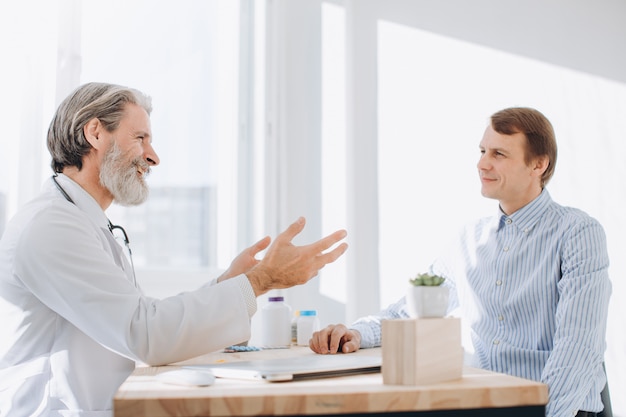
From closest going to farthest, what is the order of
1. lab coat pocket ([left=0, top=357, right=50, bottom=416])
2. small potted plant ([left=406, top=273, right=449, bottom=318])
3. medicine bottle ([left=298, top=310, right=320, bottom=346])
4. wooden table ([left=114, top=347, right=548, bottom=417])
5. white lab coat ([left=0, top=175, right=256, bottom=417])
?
1. wooden table ([left=114, top=347, right=548, bottom=417])
2. small potted plant ([left=406, top=273, right=449, bottom=318])
3. white lab coat ([left=0, top=175, right=256, bottom=417])
4. lab coat pocket ([left=0, top=357, right=50, bottom=416])
5. medicine bottle ([left=298, top=310, right=320, bottom=346])

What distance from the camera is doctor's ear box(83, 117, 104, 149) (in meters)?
1.79

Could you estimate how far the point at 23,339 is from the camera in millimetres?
→ 1498

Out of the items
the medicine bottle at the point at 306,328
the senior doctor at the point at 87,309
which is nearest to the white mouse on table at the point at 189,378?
the senior doctor at the point at 87,309

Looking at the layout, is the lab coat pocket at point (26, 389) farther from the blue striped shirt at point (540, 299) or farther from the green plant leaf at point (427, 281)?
the green plant leaf at point (427, 281)

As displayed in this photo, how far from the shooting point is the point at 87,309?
1.37 m

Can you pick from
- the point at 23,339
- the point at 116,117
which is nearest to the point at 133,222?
the point at 116,117

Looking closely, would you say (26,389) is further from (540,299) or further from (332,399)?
(540,299)

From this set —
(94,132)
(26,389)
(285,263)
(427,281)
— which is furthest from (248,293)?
(94,132)

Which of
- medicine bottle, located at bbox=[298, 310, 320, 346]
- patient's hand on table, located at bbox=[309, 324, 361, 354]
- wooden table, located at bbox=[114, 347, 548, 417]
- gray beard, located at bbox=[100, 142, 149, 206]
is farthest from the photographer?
medicine bottle, located at bbox=[298, 310, 320, 346]

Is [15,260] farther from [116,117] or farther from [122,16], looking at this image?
[122,16]

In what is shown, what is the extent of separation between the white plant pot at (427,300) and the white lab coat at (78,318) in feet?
1.41

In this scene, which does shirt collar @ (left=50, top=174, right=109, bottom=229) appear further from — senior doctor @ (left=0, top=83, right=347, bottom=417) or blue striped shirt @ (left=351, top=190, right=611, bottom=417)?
blue striped shirt @ (left=351, top=190, right=611, bottom=417)

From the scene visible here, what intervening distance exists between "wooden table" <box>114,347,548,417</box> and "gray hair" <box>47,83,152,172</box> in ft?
2.97

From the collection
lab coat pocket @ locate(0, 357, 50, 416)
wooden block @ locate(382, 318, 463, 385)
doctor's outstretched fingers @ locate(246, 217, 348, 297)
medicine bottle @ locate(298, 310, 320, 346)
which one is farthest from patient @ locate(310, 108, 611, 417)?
lab coat pocket @ locate(0, 357, 50, 416)
